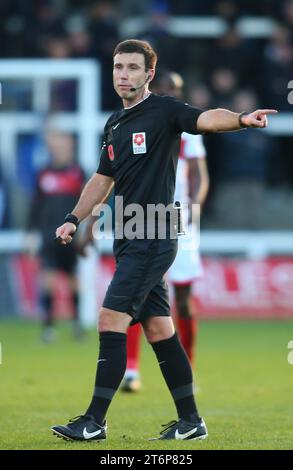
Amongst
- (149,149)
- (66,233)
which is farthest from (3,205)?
(149,149)

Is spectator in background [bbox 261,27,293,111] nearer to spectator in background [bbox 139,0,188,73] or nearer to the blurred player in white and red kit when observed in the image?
spectator in background [bbox 139,0,188,73]

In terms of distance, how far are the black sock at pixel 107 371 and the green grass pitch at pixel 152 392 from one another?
0.22 m

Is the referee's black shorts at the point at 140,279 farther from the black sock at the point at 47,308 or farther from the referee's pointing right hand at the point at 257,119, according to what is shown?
the black sock at the point at 47,308

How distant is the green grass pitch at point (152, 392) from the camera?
734cm

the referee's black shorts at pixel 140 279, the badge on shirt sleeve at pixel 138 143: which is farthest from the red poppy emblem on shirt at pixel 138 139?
the referee's black shorts at pixel 140 279

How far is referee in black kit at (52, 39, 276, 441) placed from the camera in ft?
23.4

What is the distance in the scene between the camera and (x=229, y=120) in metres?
6.77

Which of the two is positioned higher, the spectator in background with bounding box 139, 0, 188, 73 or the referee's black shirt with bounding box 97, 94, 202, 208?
the spectator in background with bounding box 139, 0, 188, 73

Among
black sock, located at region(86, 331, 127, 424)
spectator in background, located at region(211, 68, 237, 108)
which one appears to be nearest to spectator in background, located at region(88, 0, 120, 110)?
spectator in background, located at region(211, 68, 237, 108)

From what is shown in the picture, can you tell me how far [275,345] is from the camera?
541 inches

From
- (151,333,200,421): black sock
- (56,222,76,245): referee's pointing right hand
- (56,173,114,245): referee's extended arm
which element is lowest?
(151,333,200,421): black sock

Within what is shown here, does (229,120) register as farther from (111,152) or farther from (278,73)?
(278,73)

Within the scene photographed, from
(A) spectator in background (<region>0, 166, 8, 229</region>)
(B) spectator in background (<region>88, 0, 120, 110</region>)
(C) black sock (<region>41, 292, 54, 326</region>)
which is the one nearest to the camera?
(C) black sock (<region>41, 292, 54, 326</region>)
